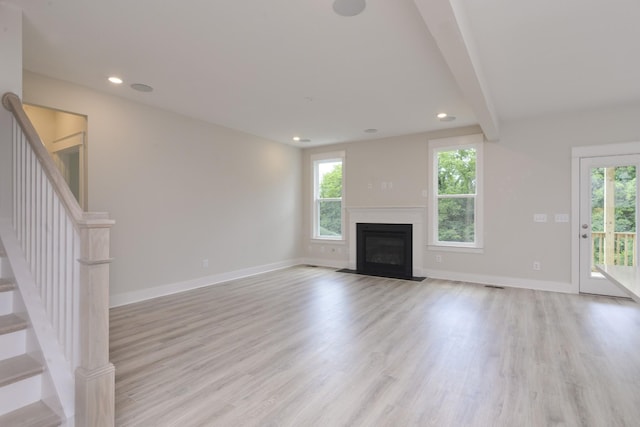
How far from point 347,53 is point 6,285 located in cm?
297

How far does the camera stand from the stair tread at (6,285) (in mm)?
1778

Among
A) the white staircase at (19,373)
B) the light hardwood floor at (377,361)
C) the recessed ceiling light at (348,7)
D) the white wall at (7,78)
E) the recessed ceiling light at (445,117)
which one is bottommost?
the light hardwood floor at (377,361)

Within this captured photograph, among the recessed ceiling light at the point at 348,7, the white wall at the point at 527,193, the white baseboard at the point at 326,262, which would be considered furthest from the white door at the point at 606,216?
the recessed ceiling light at the point at 348,7

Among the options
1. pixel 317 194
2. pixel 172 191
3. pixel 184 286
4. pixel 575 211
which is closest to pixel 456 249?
pixel 575 211

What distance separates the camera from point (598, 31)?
2504mm

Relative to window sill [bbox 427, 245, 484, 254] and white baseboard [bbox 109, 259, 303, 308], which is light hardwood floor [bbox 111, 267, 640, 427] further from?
window sill [bbox 427, 245, 484, 254]

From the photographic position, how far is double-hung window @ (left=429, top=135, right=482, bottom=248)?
5.16 metres

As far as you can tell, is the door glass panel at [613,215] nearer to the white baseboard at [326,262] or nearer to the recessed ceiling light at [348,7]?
the white baseboard at [326,262]

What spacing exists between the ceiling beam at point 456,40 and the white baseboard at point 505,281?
2930mm

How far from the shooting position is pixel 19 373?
1507 millimetres

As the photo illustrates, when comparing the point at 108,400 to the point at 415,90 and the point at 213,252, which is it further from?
the point at 415,90

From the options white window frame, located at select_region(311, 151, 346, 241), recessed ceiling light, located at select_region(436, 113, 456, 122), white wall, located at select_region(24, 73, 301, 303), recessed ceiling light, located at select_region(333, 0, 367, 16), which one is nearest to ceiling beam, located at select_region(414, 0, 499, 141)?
recessed ceiling light, located at select_region(333, 0, 367, 16)

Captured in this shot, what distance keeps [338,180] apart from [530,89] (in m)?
3.79

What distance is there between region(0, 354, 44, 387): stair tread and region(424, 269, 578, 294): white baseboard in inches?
205
